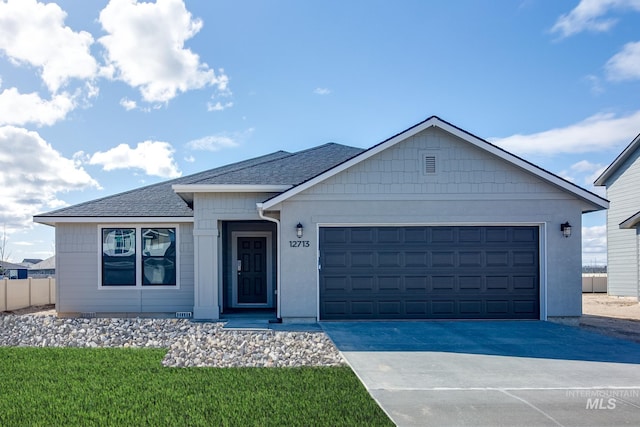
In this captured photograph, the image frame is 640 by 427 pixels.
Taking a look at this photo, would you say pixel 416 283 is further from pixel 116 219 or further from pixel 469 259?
pixel 116 219

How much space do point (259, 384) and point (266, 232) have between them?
292 inches

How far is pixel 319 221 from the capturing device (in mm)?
10859

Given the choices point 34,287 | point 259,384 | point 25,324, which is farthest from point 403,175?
point 34,287

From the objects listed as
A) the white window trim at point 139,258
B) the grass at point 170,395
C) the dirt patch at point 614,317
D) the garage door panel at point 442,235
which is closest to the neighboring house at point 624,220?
the dirt patch at point 614,317

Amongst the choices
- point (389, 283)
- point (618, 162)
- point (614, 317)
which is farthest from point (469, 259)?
point (618, 162)

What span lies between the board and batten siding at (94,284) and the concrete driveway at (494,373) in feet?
14.6

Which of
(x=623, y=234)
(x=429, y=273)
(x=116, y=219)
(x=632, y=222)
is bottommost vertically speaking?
(x=429, y=273)

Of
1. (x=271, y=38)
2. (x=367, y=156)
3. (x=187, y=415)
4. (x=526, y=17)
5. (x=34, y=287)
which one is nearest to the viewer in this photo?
(x=187, y=415)

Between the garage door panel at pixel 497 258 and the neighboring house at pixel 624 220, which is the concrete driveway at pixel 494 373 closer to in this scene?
the garage door panel at pixel 497 258

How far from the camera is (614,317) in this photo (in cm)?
1312

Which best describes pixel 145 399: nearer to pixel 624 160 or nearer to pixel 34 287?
pixel 34 287

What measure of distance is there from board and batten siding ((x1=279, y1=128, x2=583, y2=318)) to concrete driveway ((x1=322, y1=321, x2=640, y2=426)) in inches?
66.9

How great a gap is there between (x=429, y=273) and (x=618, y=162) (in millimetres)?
14538

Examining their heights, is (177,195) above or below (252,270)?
above
